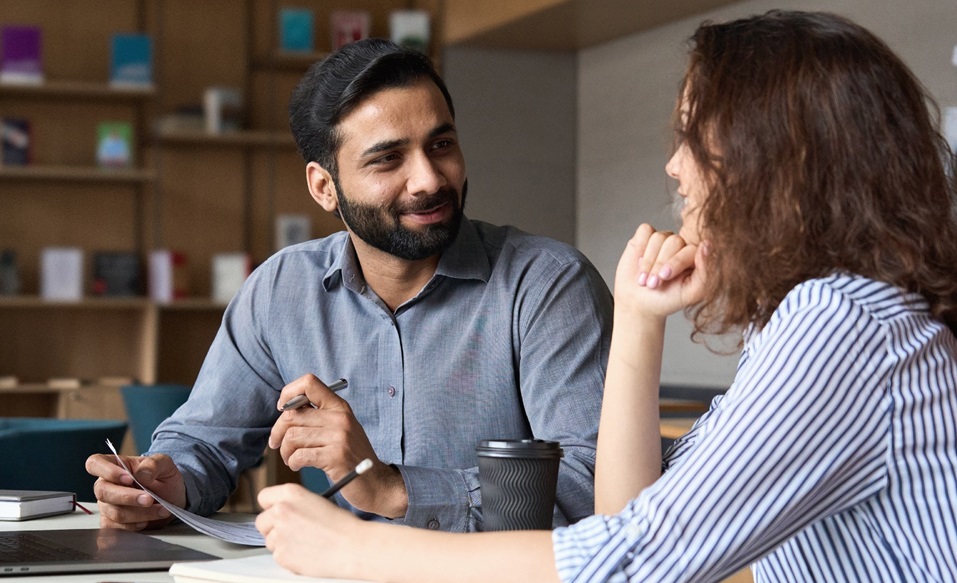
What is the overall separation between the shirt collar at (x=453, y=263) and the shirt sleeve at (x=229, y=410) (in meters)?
0.15

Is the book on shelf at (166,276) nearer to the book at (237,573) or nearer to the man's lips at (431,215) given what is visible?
the man's lips at (431,215)

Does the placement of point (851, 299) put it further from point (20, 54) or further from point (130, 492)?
point (20, 54)

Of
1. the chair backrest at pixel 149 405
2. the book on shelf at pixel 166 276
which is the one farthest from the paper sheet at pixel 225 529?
the book on shelf at pixel 166 276

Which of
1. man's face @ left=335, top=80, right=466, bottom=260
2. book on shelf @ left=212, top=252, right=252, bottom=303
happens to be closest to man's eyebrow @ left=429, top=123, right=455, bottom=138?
man's face @ left=335, top=80, right=466, bottom=260

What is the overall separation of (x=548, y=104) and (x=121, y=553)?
523 centimetres

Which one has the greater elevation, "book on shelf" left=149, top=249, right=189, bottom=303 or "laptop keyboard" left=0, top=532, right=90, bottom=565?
"laptop keyboard" left=0, top=532, right=90, bottom=565

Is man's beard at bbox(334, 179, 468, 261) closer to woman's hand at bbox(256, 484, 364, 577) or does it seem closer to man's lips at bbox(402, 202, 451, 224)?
man's lips at bbox(402, 202, 451, 224)

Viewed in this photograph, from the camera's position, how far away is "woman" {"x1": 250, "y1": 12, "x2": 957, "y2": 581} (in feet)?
3.22

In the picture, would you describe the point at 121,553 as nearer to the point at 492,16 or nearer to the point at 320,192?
the point at 320,192

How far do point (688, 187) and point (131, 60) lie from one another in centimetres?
529

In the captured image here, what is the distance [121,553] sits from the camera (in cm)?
139

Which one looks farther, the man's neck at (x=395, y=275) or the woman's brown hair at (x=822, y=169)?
the man's neck at (x=395, y=275)

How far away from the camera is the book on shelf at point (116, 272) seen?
6.01 m

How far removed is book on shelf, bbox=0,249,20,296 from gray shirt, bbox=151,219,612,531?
418 cm
